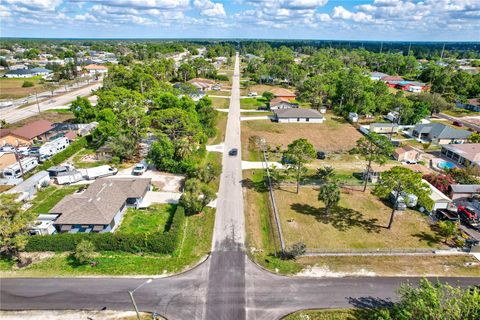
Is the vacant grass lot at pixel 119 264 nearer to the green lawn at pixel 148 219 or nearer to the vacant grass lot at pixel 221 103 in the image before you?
the green lawn at pixel 148 219

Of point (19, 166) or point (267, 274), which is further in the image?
point (19, 166)

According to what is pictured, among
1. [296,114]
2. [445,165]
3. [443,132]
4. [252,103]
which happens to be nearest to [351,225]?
[445,165]

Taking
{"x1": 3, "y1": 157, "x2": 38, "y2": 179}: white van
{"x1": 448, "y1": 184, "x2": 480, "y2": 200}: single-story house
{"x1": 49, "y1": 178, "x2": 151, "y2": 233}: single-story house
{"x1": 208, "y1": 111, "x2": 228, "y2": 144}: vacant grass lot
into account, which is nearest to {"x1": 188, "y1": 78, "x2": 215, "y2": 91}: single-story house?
{"x1": 208, "y1": 111, "x2": 228, "y2": 144}: vacant grass lot

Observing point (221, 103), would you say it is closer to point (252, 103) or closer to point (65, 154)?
point (252, 103)

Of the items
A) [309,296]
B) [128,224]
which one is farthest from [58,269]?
[309,296]

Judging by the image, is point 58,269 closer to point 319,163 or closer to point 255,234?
point 255,234

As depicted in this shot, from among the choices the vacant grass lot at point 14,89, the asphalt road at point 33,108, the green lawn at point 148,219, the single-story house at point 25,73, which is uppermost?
the single-story house at point 25,73

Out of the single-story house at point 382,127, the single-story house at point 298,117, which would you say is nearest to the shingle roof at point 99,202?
the single-story house at point 298,117
